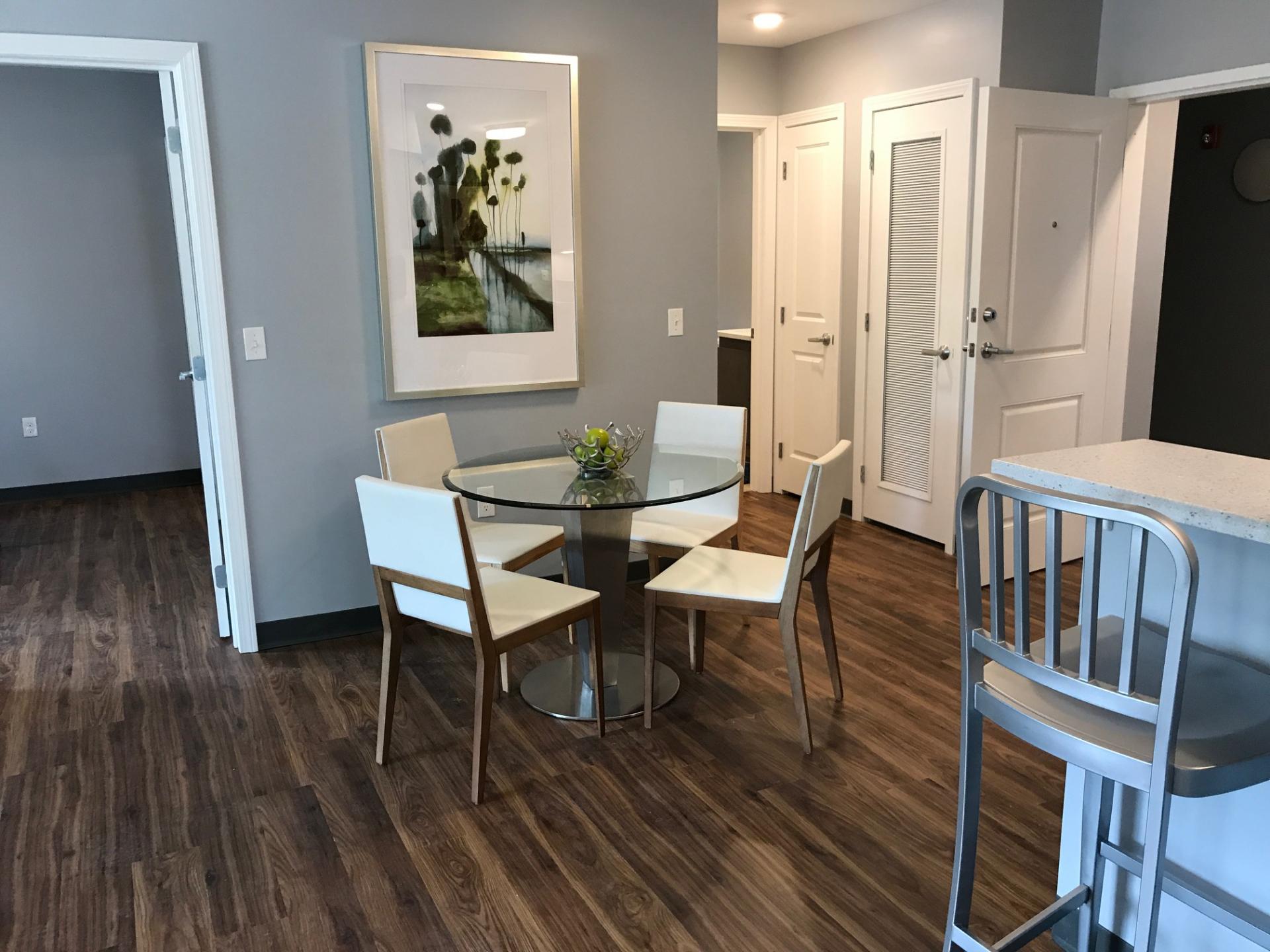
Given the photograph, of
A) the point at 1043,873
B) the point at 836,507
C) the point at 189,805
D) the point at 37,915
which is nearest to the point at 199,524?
the point at 189,805

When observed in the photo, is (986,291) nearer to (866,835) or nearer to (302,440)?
(866,835)

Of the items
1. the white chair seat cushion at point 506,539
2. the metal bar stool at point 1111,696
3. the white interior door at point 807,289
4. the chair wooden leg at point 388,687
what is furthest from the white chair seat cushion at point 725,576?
the white interior door at point 807,289

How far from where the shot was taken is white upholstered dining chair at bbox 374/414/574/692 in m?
3.21

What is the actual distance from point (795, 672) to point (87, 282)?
500 cm

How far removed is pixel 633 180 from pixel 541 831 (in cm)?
252

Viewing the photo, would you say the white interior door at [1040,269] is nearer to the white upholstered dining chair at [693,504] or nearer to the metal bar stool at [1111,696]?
the white upholstered dining chair at [693,504]

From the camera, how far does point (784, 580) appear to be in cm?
274

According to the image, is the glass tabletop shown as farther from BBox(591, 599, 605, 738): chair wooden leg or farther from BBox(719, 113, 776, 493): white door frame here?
BBox(719, 113, 776, 493): white door frame

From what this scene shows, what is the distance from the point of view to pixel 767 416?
225 inches

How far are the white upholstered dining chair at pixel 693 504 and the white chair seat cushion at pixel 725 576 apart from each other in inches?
8.3

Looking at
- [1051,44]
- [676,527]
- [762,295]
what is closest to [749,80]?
[762,295]

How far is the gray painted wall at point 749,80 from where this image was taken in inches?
202

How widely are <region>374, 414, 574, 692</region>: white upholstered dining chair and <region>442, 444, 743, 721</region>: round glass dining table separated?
137 mm

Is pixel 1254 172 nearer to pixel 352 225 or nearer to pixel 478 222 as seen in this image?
pixel 478 222
